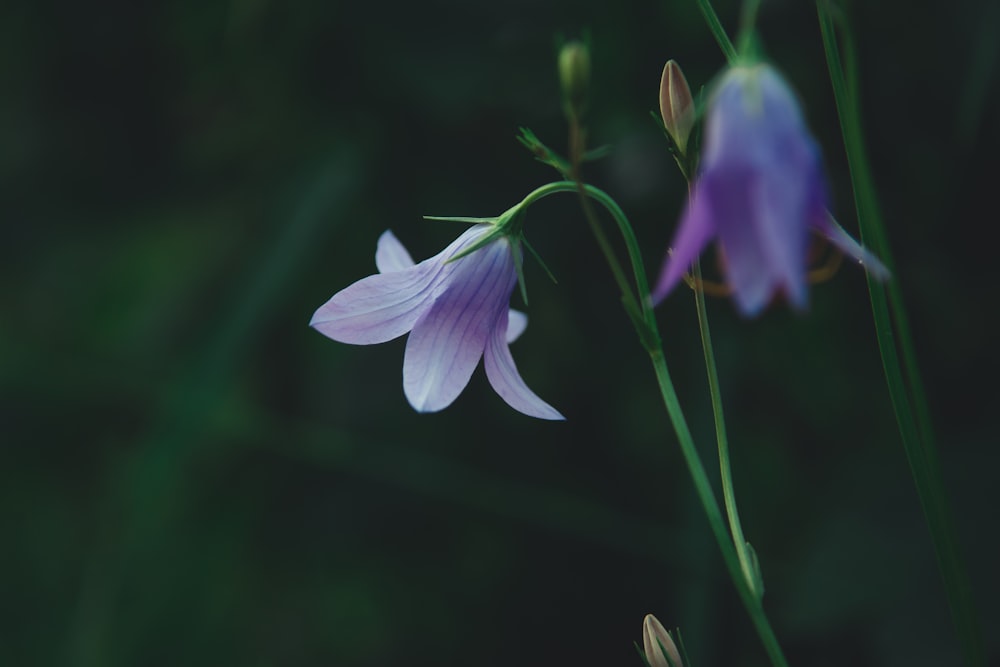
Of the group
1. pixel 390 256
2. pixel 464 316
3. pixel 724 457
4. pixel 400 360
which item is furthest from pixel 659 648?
pixel 400 360

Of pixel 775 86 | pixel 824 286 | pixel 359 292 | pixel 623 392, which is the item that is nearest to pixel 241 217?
pixel 623 392

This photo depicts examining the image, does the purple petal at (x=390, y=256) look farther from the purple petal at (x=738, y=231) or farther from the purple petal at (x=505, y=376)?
the purple petal at (x=738, y=231)

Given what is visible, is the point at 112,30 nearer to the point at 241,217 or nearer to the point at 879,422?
the point at 241,217

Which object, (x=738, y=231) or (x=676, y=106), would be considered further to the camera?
(x=676, y=106)

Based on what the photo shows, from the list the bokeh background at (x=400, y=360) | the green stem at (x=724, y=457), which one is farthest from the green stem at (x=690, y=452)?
the bokeh background at (x=400, y=360)

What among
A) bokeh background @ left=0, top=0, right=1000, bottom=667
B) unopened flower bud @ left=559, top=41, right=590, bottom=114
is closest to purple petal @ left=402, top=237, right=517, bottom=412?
unopened flower bud @ left=559, top=41, right=590, bottom=114

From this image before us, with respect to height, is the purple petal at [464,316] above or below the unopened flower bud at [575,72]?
below

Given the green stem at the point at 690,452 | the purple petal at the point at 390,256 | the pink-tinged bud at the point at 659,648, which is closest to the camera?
the green stem at the point at 690,452

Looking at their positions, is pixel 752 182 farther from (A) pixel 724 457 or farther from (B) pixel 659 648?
(B) pixel 659 648
